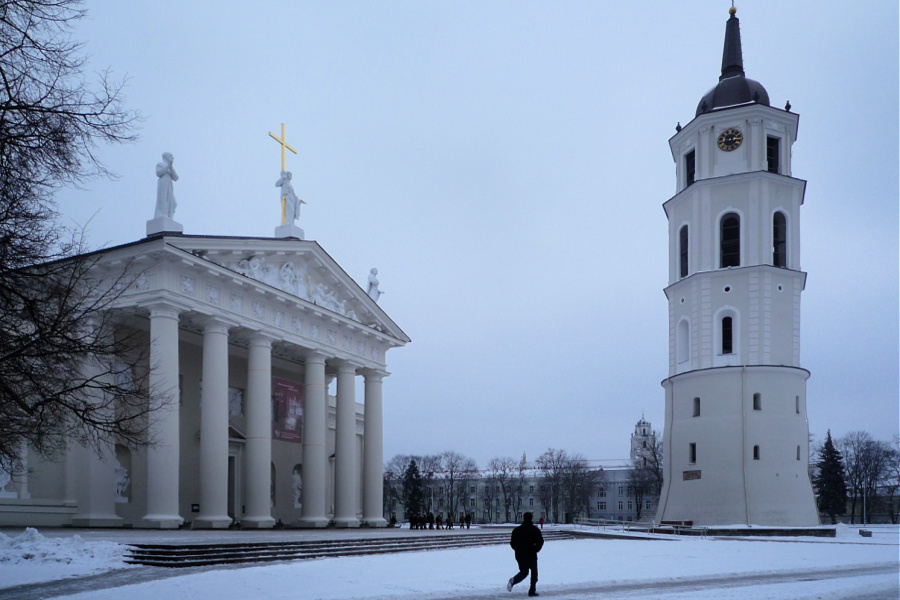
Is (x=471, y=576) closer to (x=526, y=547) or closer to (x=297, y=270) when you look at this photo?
(x=526, y=547)

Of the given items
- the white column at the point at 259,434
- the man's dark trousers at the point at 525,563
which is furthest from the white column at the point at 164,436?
the man's dark trousers at the point at 525,563

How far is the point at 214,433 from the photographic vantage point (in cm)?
3020

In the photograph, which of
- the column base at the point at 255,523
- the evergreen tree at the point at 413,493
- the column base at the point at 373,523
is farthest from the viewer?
the evergreen tree at the point at 413,493

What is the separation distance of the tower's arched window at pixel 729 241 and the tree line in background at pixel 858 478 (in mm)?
36840

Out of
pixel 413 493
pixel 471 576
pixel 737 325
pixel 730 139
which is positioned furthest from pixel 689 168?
pixel 413 493

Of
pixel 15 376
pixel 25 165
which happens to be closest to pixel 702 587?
pixel 15 376

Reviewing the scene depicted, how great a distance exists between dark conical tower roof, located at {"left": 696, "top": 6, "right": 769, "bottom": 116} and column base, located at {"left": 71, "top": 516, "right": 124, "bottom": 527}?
35166 mm

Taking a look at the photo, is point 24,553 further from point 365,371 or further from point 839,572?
point 365,371

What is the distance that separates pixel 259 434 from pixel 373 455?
29.7ft

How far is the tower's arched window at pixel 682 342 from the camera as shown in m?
47.8

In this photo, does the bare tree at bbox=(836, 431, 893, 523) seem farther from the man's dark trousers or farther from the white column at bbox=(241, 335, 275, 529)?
the man's dark trousers

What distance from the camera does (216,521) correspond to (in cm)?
2939

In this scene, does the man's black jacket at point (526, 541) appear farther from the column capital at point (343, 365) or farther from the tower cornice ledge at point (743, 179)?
the tower cornice ledge at point (743, 179)

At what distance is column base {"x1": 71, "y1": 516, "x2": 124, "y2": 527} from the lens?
91.2ft
